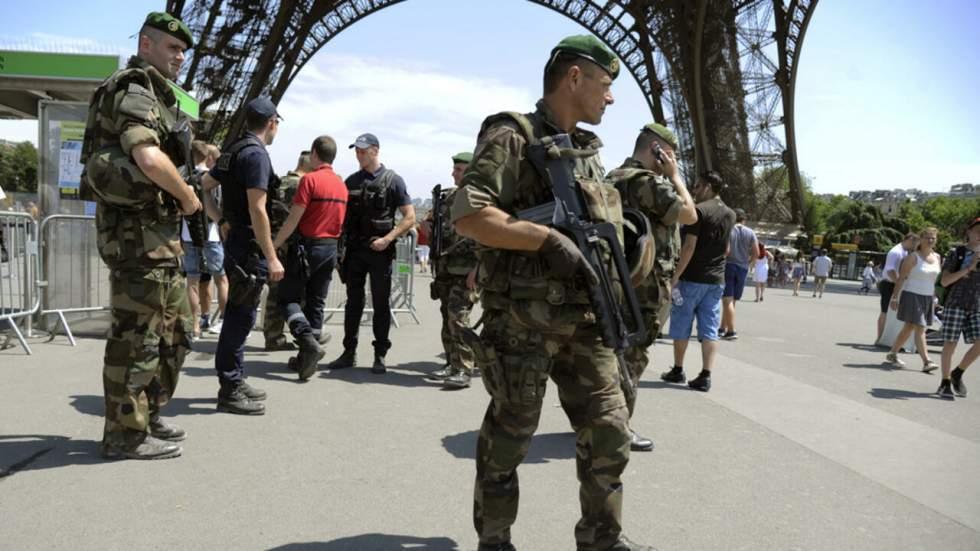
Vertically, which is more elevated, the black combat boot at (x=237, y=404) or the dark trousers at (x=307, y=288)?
the dark trousers at (x=307, y=288)

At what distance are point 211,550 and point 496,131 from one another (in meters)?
1.87

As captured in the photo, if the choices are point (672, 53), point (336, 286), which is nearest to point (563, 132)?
point (336, 286)

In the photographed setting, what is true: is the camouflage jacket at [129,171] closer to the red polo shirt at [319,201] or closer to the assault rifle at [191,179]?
the assault rifle at [191,179]

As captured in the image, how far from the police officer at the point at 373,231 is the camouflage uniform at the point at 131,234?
2506mm

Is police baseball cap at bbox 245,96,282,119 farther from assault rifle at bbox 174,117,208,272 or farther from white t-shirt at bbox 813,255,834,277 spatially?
white t-shirt at bbox 813,255,834,277

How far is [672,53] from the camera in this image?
3328cm

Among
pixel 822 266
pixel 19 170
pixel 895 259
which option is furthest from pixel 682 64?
pixel 19 170

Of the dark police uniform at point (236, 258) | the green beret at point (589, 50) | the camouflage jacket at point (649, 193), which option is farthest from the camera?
the dark police uniform at point (236, 258)

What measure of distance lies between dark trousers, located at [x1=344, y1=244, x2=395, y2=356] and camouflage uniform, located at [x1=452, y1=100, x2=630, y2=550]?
374 centimetres

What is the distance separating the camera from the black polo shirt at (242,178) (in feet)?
14.5

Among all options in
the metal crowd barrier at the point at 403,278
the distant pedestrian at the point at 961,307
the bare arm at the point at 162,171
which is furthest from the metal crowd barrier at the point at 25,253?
the distant pedestrian at the point at 961,307

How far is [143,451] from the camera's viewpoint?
11.9ft

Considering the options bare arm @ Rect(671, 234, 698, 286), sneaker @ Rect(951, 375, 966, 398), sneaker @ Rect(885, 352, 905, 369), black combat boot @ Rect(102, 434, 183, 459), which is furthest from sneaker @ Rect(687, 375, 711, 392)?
black combat boot @ Rect(102, 434, 183, 459)

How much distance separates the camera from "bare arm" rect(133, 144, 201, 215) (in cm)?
334
